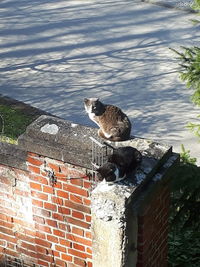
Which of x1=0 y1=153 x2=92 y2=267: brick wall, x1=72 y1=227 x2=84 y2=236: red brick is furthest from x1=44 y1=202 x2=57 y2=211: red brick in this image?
x1=72 y1=227 x2=84 y2=236: red brick

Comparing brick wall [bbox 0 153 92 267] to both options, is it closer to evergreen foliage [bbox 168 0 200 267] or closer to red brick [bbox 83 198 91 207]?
red brick [bbox 83 198 91 207]

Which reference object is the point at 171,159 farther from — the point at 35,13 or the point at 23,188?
the point at 35,13

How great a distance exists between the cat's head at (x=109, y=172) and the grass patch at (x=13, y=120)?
274 inches

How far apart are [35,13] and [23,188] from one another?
14322 millimetres

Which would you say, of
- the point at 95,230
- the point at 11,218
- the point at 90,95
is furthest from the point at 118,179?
the point at 90,95

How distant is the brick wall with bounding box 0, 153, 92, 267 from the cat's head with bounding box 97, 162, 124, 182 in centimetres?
38

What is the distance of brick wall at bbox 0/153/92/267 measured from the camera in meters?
4.07

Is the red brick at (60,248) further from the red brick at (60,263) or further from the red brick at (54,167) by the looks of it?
the red brick at (54,167)

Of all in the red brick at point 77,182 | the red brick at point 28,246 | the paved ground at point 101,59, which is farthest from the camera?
the paved ground at point 101,59

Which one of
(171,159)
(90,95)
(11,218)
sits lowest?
(90,95)

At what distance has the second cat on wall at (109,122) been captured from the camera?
4023mm

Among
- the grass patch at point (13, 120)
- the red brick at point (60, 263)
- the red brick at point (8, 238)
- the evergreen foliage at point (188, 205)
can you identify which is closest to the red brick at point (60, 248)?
the red brick at point (60, 263)

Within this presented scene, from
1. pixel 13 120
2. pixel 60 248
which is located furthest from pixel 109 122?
pixel 13 120

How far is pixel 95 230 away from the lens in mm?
3723
